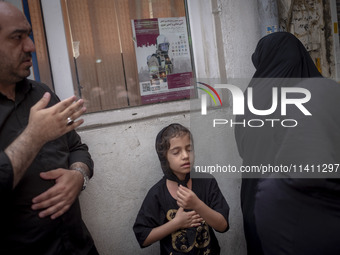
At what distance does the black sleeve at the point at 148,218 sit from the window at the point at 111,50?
0.95 meters

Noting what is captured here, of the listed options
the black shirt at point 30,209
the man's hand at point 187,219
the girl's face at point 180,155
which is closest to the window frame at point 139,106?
the girl's face at point 180,155

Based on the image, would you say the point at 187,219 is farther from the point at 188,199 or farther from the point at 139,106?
the point at 139,106

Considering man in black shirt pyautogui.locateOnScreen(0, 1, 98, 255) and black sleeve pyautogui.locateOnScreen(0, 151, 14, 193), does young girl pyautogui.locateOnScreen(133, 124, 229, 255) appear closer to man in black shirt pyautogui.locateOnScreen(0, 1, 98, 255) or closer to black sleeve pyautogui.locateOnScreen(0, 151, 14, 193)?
man in black shirt pyautogui.locateOnScreen(0, 1, 98, 255)

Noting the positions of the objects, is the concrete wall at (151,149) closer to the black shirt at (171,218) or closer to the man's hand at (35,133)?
the black shirt at (171,218)

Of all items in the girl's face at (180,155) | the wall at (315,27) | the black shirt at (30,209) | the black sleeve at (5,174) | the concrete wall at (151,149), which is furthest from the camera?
the wall at (315,27)

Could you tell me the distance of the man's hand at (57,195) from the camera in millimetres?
1453

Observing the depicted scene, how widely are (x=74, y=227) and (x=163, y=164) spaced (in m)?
0.75

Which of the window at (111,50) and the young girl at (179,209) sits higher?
the window at (111,50)

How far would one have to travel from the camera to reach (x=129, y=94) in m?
2.63

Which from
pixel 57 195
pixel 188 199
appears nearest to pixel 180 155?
pixel 188 199

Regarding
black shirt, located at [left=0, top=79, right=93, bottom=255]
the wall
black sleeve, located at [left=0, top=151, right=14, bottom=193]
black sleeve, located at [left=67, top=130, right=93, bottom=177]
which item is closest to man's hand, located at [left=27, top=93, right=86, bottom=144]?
black sleeve, located at [left=0, top=151, right=14, bottom=193]

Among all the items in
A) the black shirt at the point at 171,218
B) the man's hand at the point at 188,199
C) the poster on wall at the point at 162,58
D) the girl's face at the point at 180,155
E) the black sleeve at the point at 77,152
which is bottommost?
the black shirt at the point at 171,218

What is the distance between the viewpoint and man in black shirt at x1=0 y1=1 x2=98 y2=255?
1.33 m

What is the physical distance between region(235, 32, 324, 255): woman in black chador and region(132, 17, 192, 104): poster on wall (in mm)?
739
